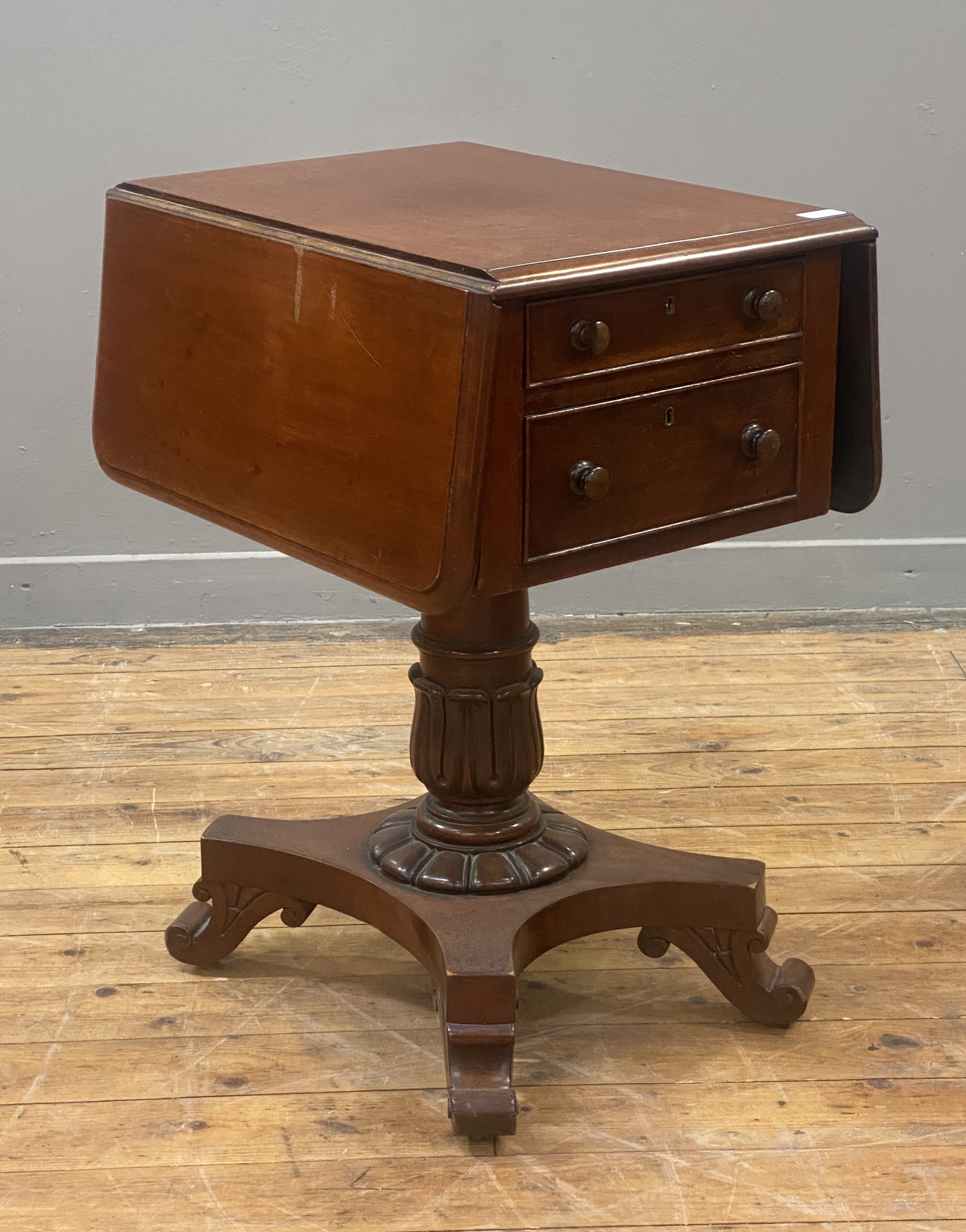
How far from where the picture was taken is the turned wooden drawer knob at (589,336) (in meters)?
1.39

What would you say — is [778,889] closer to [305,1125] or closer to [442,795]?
[442,795]

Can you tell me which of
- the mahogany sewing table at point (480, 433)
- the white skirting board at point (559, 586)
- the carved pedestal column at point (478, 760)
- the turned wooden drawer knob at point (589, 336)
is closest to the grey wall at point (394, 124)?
the white skirting board at point (559, 586)

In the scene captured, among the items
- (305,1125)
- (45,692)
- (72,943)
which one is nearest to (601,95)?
(45,692)

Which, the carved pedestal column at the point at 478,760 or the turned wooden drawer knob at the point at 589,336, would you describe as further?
the carved pedestal column at the point at 478,760

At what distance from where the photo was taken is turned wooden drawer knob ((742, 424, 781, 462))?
1523 mm

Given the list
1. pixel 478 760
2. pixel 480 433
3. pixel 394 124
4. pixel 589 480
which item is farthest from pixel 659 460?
pixel 394 124

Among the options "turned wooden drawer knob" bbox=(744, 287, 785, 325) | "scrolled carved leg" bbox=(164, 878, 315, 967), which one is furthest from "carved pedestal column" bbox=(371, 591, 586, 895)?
"turned wooden drawer knob" bbox=(744, 287, 785, 325)

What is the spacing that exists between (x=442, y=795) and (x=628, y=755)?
2.44ft

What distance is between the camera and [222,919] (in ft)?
6.20

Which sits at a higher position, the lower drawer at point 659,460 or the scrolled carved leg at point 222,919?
the lower drawer at point 659,460

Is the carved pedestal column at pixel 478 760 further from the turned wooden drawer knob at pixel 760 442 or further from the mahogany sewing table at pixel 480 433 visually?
the turned wooden drawer knob at pixel 760 442

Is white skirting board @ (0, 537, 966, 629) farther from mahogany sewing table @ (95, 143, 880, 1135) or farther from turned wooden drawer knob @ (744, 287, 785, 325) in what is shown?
turned wooden drawer knob @ (744, 287, 785, 325)

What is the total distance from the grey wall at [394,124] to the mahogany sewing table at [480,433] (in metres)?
0.92

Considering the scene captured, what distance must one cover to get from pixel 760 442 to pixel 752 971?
61 cm
